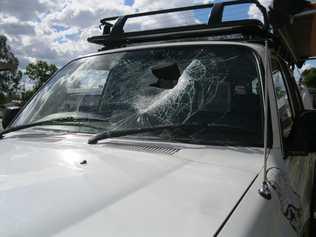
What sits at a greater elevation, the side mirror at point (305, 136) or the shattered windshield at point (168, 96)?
the shattered windshield at point (168, 96)

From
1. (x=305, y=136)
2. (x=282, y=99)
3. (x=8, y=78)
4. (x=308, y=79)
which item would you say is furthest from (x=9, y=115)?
(x=8, y=78)

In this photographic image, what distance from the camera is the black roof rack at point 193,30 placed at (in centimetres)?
310

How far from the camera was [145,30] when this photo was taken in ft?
11.9

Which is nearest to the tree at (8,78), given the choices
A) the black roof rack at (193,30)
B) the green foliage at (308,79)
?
the green foliage at (308,79)

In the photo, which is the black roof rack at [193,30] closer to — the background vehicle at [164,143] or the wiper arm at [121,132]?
the background vehicle at [164,143]

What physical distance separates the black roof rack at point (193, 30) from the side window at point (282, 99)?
299mm

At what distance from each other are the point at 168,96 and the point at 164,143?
0.40m

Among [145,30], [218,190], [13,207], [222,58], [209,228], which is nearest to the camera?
[209,228]

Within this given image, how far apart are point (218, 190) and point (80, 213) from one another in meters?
0.55

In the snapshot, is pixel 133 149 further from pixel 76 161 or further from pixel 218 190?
pixel 218 190

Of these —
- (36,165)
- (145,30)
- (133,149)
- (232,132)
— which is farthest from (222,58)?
(36,165)

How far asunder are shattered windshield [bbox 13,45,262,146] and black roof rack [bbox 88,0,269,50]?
16.0 inches

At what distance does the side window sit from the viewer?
2698mm

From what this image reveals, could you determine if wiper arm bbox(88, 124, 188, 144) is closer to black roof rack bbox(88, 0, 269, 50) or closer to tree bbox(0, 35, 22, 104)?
black roof rack bbox(88, 0, 269, 50)
